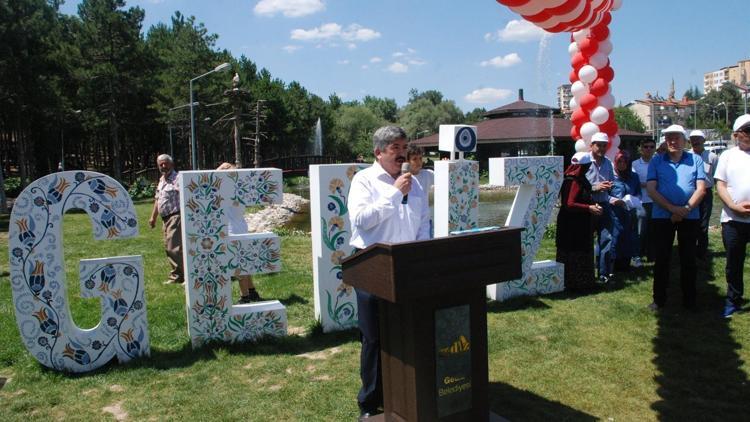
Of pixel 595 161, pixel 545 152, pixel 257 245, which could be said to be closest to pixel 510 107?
pixel 545 152

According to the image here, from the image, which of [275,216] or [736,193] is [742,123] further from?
[275,216]

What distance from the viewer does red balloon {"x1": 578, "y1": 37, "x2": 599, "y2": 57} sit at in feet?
31.0

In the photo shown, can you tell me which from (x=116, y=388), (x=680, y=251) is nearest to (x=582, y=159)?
(x=680, y=251)

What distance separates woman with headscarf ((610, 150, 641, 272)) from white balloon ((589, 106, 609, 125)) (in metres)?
2.19

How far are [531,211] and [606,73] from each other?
467 centimetres

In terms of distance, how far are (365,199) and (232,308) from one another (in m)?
2.37

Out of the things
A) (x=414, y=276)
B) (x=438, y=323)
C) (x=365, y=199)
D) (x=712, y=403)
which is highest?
(x=365, y=199)

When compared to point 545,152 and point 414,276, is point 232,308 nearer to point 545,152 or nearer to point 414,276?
point 414,276

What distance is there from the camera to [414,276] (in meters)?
2.65

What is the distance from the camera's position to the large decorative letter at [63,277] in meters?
4.25

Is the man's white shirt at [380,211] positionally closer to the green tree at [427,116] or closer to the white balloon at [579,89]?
the white balloon at [579,89]

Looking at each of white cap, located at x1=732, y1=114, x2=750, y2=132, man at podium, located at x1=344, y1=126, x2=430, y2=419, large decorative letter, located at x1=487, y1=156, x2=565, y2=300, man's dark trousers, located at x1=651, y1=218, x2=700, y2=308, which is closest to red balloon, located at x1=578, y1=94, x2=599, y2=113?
large decorative letter, located at x1=487, y1=156, x2=565, y2=300

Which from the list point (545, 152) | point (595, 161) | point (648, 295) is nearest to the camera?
point (648, 295)

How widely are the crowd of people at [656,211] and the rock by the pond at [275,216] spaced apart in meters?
11.9
